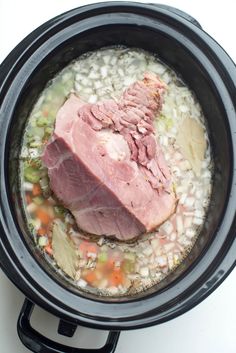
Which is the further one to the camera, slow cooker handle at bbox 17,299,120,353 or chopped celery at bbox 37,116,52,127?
chopped celery at bbox 37,116,52,127

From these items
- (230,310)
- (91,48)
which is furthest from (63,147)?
(230,310)

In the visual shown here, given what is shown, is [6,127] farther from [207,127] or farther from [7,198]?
[207,127]

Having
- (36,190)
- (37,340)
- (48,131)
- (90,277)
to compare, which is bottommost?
(37,340)

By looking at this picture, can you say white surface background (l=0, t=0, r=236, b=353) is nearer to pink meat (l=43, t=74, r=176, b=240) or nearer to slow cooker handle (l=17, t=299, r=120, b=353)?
slow cooker handle (l=17, t=299, r=120, b=353)

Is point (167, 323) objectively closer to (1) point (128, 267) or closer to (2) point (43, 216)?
(1) point (128, 267)

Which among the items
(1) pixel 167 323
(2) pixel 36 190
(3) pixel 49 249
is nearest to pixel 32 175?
(2) pixel 36 190

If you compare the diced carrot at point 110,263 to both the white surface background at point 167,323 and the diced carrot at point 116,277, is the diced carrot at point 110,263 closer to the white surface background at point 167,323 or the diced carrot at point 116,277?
the diced carrot at point 116,277

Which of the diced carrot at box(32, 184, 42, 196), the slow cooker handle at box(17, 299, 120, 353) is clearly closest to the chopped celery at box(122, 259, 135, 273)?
the slow cooker handle at box(17, 299, 120, 353)

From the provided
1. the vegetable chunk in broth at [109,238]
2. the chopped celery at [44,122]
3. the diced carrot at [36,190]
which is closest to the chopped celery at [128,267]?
the vegetable chunk in broth at [109,238]
